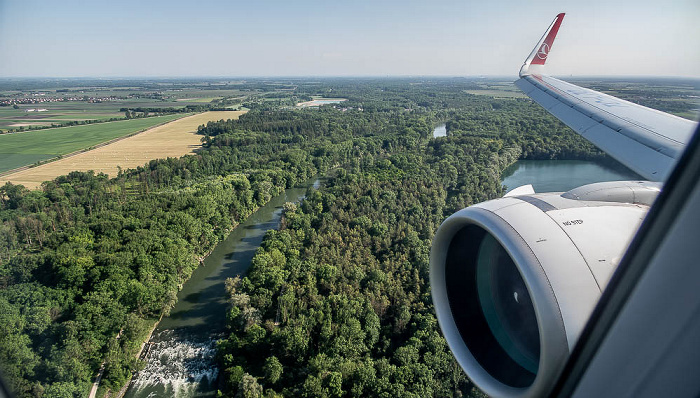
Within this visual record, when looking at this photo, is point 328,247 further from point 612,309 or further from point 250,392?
point 612,309

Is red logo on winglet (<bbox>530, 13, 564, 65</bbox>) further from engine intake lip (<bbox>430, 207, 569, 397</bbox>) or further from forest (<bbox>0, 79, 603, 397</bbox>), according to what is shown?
forest (<bbox>0, 79, 603, 397</bbox>)

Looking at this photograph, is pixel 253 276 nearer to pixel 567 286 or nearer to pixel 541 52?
pixel 541 52

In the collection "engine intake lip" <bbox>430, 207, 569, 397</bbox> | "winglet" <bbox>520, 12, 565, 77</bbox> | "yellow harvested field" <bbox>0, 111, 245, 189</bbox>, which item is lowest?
"yellow harvested field" <bbox>0, 111, 245, 189</bbox>

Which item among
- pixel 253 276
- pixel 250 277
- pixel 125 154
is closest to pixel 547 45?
pixel 253 276

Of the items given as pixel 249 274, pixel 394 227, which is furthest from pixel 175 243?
pixel 394 227

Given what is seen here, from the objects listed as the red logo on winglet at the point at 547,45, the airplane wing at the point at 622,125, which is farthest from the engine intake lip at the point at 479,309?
the red logo on winglet at the point at 547,45

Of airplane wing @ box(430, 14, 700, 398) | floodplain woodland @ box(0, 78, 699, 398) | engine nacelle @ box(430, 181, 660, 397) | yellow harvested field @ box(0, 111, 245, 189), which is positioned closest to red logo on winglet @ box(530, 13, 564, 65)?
floodplain woodland @ box(0, 78, 699, 398)
